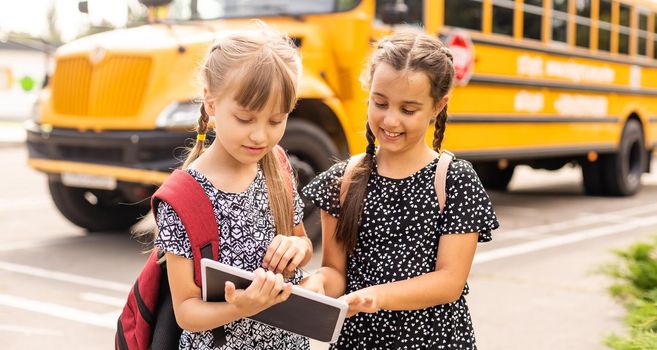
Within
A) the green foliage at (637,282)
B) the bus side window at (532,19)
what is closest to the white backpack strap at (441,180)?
the green foliage at (637,282)

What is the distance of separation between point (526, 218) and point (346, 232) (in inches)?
239

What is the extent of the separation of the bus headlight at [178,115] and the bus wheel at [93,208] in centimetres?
124

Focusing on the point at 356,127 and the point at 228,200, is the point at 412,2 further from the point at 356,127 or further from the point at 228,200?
the point at 228,200

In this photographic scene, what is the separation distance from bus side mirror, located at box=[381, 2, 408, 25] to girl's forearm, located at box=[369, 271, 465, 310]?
4126 mm

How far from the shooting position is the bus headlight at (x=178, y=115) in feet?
16.8

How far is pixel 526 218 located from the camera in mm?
7844

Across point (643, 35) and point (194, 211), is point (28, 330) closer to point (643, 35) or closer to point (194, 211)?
point (194, 211)

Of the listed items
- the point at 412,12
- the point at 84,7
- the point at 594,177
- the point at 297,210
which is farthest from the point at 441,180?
the point at 594,177

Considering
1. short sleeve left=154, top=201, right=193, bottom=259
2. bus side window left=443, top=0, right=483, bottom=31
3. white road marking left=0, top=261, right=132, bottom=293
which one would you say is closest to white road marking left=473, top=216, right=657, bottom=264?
bus side window left=443, top=0, right=483, bottom=31

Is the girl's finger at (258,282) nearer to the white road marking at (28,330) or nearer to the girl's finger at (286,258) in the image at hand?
the girl's finger at (286,258)

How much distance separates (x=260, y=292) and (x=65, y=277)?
3.65m

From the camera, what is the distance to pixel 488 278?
197 inches

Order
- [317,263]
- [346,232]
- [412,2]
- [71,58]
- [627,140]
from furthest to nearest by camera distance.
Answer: [627,140] < [412,2] < [71,58] < [317,263] < [346,232]

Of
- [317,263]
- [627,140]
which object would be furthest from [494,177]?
[317,263]
